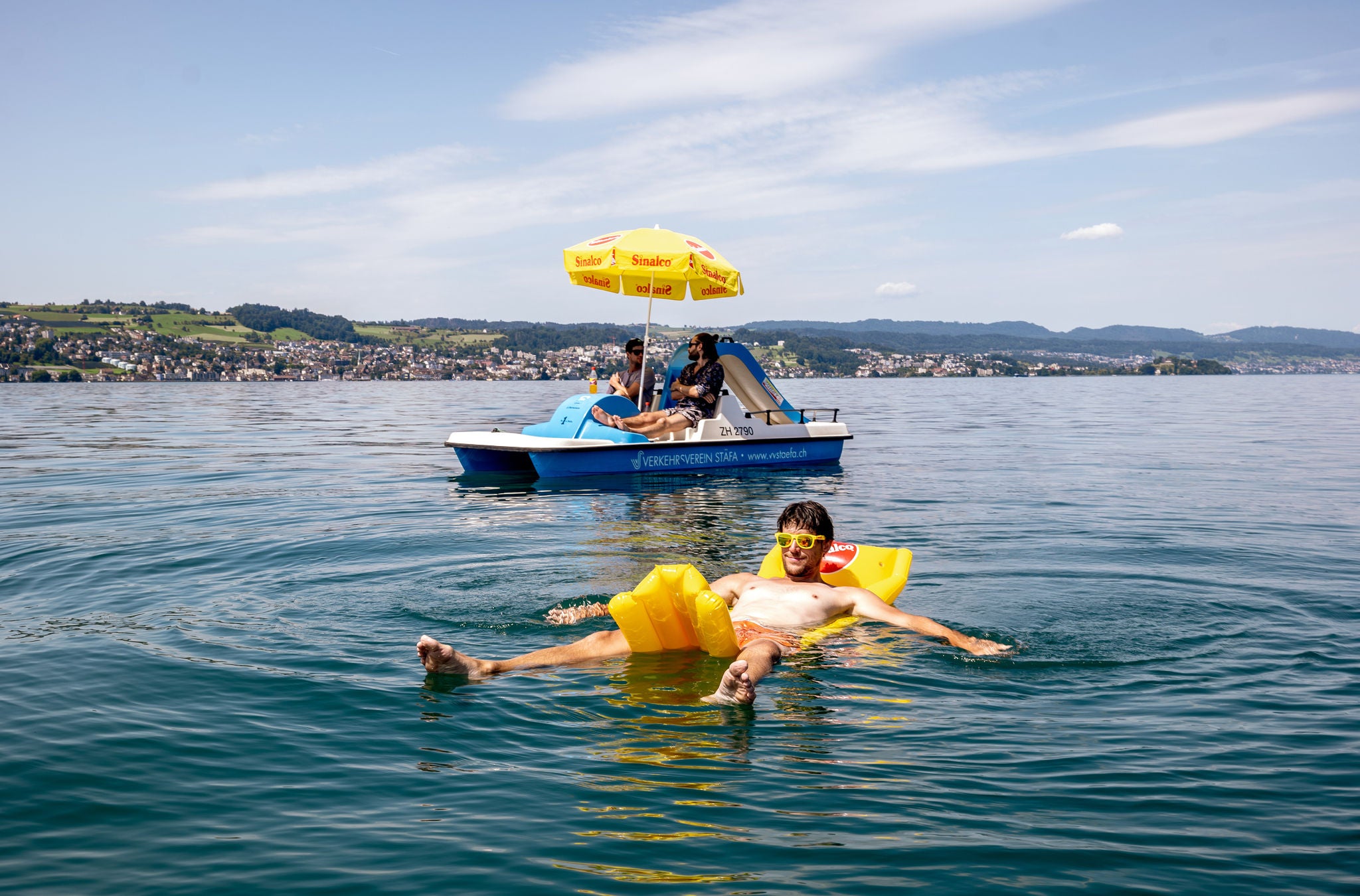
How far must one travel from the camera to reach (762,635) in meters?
6.78

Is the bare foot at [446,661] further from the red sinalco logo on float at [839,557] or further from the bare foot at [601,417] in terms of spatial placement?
the bare foot at [601,417]

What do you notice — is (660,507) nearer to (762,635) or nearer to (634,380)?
(634,380)

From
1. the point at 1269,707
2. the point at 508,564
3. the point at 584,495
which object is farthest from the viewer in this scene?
the point at 584,495

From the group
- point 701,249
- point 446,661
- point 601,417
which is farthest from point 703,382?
point 446,661

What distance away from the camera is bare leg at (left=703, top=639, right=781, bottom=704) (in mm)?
5211

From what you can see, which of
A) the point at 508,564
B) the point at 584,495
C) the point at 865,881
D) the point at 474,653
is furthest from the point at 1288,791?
the point at 584,495

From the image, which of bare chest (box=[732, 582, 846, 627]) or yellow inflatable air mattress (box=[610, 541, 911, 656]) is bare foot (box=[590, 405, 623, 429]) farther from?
yellow inflatable air mattress (box=[610, 541, 911, 656])

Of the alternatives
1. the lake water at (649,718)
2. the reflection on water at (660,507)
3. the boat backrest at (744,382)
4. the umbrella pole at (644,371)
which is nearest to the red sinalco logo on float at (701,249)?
the umbrella pole at (644,371)

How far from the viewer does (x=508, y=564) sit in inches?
389

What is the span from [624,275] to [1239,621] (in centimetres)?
1263

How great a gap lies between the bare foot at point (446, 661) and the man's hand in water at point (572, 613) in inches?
58.2

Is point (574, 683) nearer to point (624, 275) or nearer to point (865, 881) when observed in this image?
point (865, 881)

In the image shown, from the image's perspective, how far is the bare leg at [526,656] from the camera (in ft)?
18.4

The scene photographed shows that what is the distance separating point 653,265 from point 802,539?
10359 millimetres
